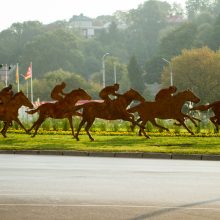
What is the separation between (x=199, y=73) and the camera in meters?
123

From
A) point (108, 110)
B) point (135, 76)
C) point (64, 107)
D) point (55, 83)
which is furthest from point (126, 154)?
point (135, 76)

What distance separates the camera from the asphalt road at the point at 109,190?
12055 millimetres

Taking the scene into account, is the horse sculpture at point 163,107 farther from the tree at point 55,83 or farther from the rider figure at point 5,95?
the tree at point 55,83

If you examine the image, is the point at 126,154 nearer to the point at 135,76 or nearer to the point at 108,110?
the point at 108,110

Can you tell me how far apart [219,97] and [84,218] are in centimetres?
10974

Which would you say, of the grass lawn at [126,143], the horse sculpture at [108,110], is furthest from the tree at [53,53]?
the horse sculpture at [108,110]

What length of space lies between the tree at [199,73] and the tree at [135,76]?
30.7 meters

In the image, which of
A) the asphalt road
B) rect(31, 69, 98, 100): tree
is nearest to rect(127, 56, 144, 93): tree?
rect(31, 69, 98, 100): tree

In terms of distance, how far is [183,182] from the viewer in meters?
17.0

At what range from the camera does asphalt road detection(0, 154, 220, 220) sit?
12.1 m

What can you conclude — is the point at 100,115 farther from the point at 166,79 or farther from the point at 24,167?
the point at 166,79

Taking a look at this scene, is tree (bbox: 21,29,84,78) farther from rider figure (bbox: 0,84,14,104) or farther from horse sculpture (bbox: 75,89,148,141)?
horse sculpture (bbox: 75,89,148,141)

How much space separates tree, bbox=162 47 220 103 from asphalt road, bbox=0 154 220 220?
3808 inches

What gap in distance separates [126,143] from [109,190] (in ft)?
55.0
